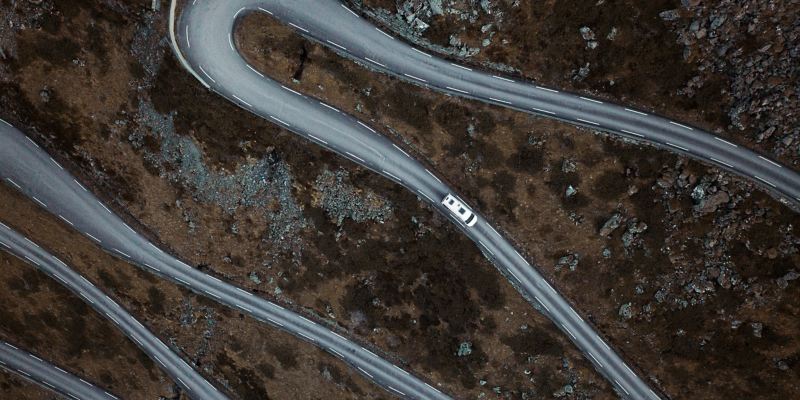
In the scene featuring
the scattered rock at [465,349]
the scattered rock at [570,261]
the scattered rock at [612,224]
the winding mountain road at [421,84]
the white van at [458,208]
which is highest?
the winding mountain road at [421,84]

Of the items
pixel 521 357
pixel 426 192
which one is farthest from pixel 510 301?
pixel 426 192

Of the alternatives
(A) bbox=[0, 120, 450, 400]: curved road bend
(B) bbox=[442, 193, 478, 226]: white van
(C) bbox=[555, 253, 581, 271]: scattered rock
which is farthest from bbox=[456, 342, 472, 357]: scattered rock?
(B) bbox=[442, 193, 478, 226]: white van

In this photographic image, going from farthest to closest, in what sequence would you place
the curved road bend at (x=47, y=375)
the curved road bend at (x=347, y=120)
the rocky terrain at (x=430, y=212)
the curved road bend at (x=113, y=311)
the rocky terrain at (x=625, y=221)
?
the curved road bend at (x=47, y=375) < the curved road bend at (x=113, y=311) < the curved road bend at (x=347, y=120) < the rocky terrain at (x=430, y=212) < the rocky terrain at (x=625, y=221)

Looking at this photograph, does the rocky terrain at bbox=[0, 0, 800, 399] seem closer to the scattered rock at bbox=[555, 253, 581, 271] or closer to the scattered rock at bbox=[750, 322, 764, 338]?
the scattered rock at bbox=[555, 253, 581, 271]

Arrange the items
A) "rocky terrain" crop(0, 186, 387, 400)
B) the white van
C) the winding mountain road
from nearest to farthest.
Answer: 1. the winding mountain road
2. the white van
3. "rocky terrain" crop(0, 186, 387, 400)

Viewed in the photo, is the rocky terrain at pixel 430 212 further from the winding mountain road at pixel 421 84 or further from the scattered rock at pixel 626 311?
the winding mountain road at pixel 421 84

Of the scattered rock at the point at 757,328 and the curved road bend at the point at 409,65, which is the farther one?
the curved road bend at the point at 409,65

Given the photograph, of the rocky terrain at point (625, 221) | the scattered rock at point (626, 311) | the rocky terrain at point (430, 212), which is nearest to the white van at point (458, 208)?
the rocky terrain at point (625, 221)

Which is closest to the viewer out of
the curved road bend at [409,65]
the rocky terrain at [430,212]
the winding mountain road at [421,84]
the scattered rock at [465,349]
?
the rocky terrain at [430,212]

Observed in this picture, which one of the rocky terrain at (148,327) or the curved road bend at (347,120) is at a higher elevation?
the curved road bend at (347,120)
